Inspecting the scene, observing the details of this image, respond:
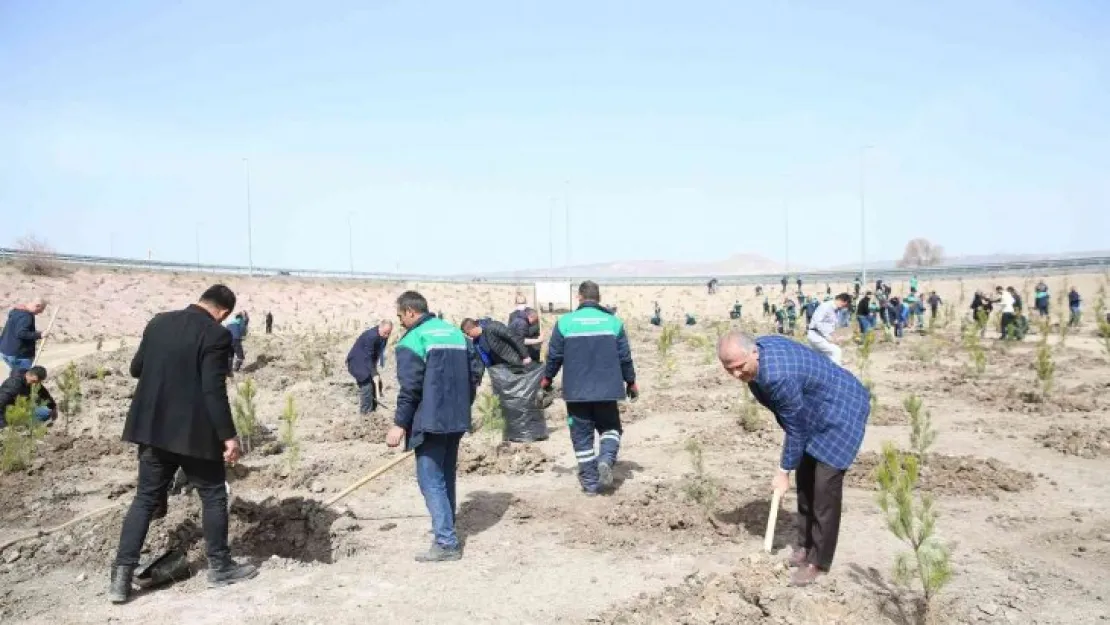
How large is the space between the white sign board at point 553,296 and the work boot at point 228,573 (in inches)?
1451

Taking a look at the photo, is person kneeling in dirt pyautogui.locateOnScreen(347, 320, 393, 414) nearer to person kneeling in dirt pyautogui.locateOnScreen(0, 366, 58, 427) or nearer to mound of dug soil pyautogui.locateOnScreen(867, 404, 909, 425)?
person kneeling in dirt pyautogui.locateOnScreen(0, 366, 58, 427)

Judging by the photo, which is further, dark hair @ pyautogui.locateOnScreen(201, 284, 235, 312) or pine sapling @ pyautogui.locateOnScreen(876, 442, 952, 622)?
dark hair @ pyautogui.locateOnScreen(201, 284, 235, 312)

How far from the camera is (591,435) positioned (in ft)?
22.2

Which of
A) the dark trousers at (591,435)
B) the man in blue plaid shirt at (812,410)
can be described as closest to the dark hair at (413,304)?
the dark trousers at (591,435)

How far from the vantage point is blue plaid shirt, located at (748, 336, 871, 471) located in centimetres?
436

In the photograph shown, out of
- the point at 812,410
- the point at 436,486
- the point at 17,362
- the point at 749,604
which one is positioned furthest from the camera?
the point at 17,362

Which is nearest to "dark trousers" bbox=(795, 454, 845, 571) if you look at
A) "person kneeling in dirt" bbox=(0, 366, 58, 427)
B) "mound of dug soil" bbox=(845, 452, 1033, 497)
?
"mound of dug soil" bbox=(845, 452, 1033, 497)

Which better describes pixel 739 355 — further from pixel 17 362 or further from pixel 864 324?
pixel 864 324

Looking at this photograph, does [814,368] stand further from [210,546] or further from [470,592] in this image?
[210,546]

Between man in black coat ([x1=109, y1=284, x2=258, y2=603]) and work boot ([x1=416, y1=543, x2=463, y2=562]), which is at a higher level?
man in black coat ([x1=109, y1=284, x2=258, y2=603])

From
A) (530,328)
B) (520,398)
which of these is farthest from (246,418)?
(530,328)

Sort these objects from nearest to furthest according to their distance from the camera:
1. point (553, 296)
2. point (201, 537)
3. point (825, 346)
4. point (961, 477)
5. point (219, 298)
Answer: point (219, 298) < point (201, 537) < point (961, 477) < point (825, 346) < point (553, 296)

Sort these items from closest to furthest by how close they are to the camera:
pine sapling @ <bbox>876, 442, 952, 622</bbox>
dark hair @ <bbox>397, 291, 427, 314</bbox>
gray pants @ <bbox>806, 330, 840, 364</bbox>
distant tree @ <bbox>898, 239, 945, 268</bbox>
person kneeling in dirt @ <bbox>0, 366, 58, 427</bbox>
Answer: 1. pine sapling @ <bbox>876, 442, 952, 622</bbox>
2. dark hair @ <bbox>397, 291, 427, 314</bbox>
3. person kneeling in dirt @ <bbox>0, 366, 58, 427</bbox>
4. gray pants @ <bbox>806, 330, 840, 364</bbox>
5. distant tree @ <bbox>898, 239, 945, 268</bbox>

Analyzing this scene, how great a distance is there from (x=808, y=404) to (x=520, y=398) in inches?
191
